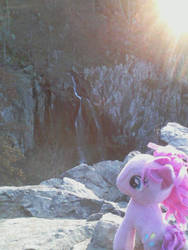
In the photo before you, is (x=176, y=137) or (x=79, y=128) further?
(x=79, y=128)

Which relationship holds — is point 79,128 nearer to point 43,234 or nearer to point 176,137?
point 176,137

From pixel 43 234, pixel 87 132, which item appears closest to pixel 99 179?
pixel 43 234

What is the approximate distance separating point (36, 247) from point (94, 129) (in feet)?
41.1

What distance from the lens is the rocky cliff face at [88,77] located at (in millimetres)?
12445

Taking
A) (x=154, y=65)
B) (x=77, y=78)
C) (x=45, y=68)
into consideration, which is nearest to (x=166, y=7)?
(x=154, y=65)

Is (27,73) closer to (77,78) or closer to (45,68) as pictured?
(45,68)

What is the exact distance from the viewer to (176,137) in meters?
3.96

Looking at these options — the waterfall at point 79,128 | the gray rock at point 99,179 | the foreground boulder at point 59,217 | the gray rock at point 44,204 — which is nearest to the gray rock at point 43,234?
the foreground boulder at point 59,217

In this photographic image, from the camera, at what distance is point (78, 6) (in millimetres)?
16531

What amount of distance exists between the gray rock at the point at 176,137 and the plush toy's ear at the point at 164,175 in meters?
2.10

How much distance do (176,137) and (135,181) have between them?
274 cm

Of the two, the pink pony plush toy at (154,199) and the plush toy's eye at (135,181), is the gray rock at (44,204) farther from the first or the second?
the plush toy's eye at (135,181)

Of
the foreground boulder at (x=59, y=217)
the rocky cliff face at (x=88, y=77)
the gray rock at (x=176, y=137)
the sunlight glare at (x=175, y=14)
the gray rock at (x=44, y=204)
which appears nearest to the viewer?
the foreground boulder at (x=59, y=217)

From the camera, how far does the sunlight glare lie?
50.7ft
